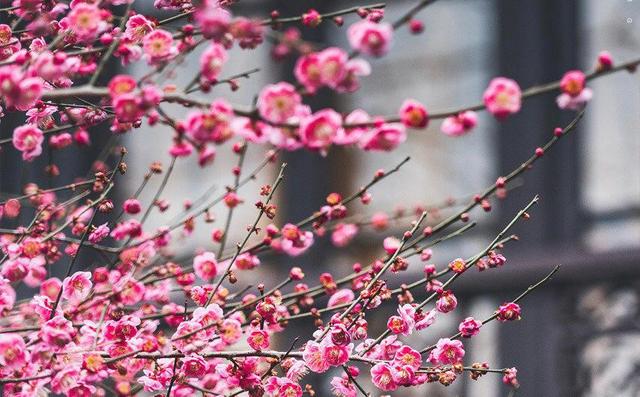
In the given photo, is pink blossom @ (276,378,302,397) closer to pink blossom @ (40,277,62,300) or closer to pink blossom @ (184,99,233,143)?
pink blossom @ (40,277,62,300)

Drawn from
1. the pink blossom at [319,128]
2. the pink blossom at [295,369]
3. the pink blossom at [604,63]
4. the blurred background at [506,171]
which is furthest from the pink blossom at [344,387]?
the blurred background at [506,171]

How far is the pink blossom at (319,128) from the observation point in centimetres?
199

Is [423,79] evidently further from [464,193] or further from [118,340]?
[118,340]

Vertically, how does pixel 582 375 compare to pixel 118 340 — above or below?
below

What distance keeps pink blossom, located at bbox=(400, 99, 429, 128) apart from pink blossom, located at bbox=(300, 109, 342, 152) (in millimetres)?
124

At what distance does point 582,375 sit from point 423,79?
2.01 metres

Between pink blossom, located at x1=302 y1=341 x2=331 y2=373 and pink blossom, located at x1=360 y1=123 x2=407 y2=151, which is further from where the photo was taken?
pink blossom, located at x1=302 y1=341 x2=331 y2=373

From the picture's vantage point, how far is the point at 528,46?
5.75 metres

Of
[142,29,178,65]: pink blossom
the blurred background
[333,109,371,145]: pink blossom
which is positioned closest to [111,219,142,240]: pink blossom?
[142,29,178,65]: pink blossom

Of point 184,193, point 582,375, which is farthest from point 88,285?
point 184,193

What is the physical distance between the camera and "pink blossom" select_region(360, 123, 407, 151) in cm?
208

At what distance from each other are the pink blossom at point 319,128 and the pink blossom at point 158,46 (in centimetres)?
54

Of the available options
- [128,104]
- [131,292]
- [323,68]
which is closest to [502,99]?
[323,68]

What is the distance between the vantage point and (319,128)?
2.00 m
